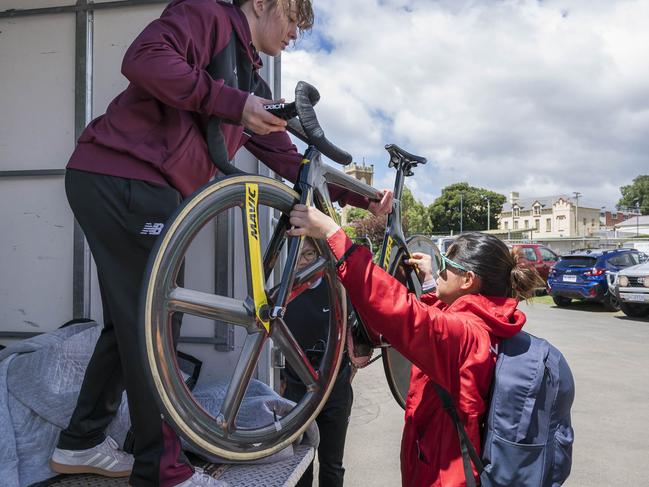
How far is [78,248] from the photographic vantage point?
2.94 m

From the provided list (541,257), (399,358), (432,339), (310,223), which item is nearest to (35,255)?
(310,223)

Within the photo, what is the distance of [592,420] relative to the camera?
547 centimetres

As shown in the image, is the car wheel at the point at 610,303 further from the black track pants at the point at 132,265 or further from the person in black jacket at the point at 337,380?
the black track pants at the point at 132,265

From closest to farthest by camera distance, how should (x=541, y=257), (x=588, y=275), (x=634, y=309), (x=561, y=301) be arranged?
(x=634, y=309)
(x=588, y=275)
(x=561, y=301)
(x=541, y=257)

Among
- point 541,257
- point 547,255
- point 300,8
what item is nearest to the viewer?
point 300,8

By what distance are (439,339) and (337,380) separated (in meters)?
1.13

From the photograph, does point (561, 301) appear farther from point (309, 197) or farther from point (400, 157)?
point (309, 197)

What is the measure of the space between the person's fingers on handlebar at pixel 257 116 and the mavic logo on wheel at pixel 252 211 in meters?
0.20

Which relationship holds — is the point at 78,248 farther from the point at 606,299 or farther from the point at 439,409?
the point at 606,299

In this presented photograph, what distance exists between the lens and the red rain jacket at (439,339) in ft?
5.73

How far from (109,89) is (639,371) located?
26.2 ft

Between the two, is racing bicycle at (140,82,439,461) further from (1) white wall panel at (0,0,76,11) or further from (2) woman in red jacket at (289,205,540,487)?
(1) white wall panel at (0,0,76,11)

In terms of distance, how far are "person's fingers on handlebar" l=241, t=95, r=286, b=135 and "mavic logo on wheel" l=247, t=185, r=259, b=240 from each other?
20 centimetres

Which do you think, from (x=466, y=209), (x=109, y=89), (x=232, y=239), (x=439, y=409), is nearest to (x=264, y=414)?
(x=439, y=409)
